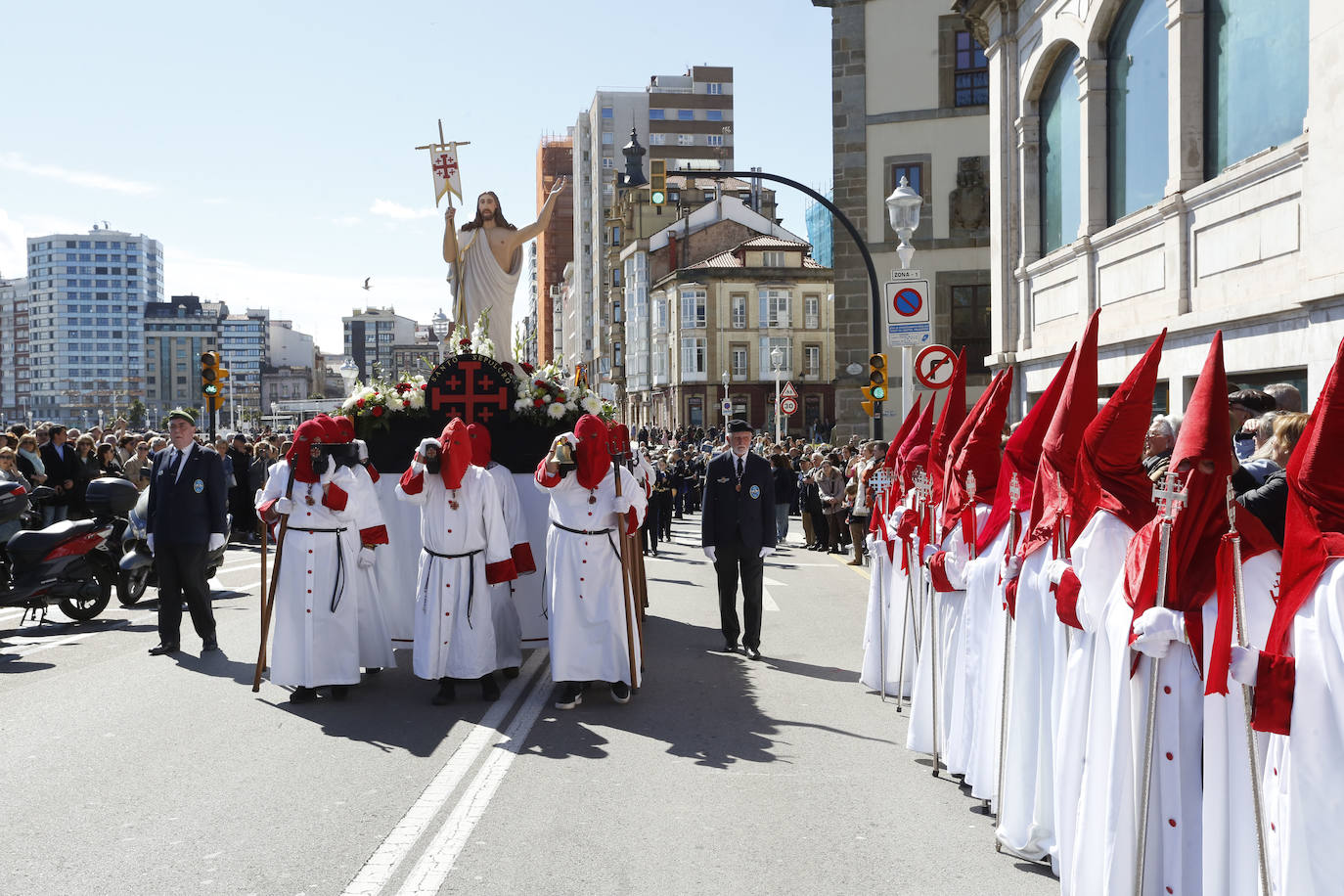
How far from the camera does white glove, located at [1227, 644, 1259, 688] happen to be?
382 cm

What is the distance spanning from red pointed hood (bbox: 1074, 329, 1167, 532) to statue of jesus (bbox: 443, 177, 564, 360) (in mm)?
9076

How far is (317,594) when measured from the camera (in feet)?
29.2

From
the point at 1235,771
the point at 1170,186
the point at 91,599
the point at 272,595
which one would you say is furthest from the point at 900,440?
the point at 91,599

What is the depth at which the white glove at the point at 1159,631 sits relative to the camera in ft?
13.8

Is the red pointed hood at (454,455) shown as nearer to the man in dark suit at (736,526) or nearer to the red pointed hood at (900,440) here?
the man in dark suit at (736,526)

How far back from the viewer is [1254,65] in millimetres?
12406

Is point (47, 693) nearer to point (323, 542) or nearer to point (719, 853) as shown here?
point (323, 542)

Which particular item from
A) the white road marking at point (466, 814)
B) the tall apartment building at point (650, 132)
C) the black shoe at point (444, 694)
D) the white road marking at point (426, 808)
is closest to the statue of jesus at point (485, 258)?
the black shoe at point (444, 694)

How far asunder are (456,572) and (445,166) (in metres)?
5.90

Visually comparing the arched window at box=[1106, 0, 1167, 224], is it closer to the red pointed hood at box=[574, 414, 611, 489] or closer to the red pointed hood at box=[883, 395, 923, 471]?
the red pointed hood at box=[883, 395, 923, 471]

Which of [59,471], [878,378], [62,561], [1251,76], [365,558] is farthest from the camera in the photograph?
[878,378]

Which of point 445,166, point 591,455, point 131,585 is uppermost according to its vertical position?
point 445,166

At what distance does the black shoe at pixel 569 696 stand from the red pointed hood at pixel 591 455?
1.37m

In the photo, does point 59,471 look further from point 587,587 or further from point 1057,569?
point 1057,569
